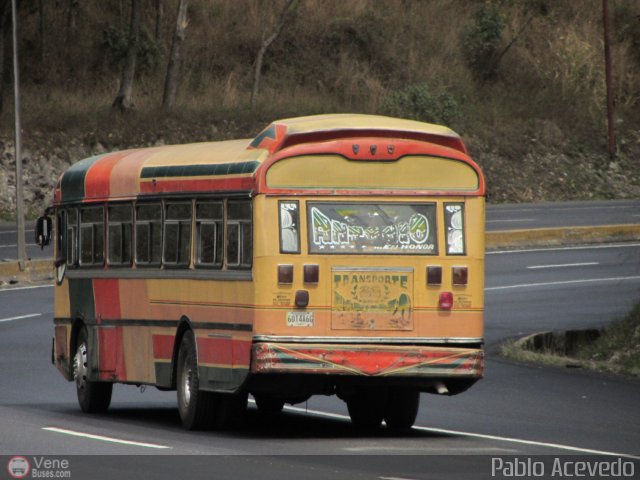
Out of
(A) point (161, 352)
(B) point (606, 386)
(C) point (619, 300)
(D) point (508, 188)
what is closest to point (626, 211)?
(D) point (508, 188)

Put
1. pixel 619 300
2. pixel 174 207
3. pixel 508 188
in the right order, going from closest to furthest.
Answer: pixel 174 207 < pixel 619 300 < pixel 508 188

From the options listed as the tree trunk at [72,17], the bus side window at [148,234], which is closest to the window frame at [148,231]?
the bus side window at [148,234]

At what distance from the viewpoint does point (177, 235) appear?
51.6ft

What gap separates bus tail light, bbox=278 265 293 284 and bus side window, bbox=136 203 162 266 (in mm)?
2135

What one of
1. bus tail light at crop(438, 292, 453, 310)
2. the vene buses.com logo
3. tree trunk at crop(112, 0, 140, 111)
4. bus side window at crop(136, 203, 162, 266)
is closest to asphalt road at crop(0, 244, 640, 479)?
the vene buses.com logo

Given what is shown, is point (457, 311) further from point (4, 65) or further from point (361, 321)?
point (4, 65)

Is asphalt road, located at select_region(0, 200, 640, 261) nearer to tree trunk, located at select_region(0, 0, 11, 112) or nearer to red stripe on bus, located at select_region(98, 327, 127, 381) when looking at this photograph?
tree trunk, located at select_region(0, 0, 11, 112)

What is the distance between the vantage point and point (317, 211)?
1456 centimetres

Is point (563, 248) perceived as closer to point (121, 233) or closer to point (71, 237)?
point (71, 237)

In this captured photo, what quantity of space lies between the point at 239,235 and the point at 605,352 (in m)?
10.9

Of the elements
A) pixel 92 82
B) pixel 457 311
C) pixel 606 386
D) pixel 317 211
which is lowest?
pixel 606 386

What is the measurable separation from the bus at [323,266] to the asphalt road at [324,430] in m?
0.58

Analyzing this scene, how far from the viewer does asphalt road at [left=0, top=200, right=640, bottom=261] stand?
42.4 m

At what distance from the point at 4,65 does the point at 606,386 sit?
41.4 metres
